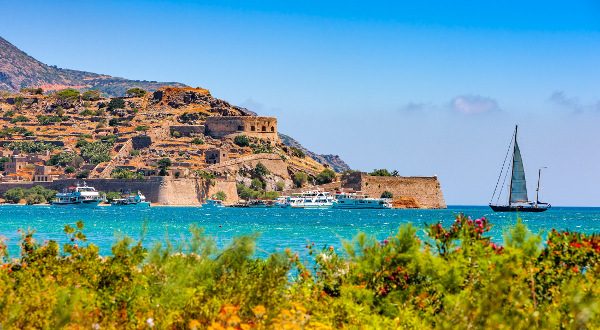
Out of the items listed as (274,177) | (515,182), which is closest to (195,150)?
(274,177)

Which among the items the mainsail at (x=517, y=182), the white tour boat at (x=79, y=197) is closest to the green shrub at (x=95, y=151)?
the white tour boat at (x=79, y=197)

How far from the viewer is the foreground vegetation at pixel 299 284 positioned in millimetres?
8820

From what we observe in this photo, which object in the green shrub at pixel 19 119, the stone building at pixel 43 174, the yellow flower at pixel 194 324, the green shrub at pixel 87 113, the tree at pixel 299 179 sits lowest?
the yellow flower at pixel 194 324

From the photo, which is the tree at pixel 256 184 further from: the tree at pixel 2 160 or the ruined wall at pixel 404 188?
the tree at pixel 2 160

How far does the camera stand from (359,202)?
96.2m

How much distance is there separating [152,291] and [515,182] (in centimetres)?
7145

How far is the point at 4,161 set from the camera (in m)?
99.8

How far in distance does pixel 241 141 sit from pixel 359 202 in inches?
667

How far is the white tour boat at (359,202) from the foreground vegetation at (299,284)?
8452 cm

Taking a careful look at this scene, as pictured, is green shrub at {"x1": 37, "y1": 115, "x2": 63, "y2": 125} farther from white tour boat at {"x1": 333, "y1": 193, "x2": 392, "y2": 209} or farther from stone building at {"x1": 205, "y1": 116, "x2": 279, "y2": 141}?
white tour boat at {"x1": 333, "y1": 193, "x2": 392, "y2": 209}

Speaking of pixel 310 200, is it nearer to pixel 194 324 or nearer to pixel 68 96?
pixel 68 96

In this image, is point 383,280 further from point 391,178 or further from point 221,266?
point 391,178

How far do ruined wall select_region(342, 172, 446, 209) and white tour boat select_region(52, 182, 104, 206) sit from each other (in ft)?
84.1

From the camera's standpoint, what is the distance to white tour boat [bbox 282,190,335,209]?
9494cm
